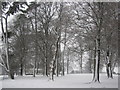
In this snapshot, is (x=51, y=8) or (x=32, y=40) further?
(x=32, y=40)

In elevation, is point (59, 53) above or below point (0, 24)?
below

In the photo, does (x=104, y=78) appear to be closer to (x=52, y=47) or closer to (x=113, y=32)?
(x=113, y=32)

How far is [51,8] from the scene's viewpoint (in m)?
5.48

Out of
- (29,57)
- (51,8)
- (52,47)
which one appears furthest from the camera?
(29,57)

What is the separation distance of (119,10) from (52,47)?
2.54m

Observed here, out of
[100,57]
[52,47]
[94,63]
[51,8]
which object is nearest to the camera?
[94,63]

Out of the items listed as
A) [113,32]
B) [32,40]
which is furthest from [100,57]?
[32,40]

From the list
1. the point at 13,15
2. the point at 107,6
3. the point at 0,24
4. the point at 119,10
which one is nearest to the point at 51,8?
the point at 13,15

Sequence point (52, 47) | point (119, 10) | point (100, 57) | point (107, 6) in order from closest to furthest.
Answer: point (119, 10) → point (107, 6) → point (100, 57) → point (52, 47)

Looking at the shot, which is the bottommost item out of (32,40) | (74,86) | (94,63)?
(74,86)

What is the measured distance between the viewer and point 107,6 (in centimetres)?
417

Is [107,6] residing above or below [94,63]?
above

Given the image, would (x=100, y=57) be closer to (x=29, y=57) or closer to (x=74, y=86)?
(x=74, y=86)

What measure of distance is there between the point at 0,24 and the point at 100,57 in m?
2.48
